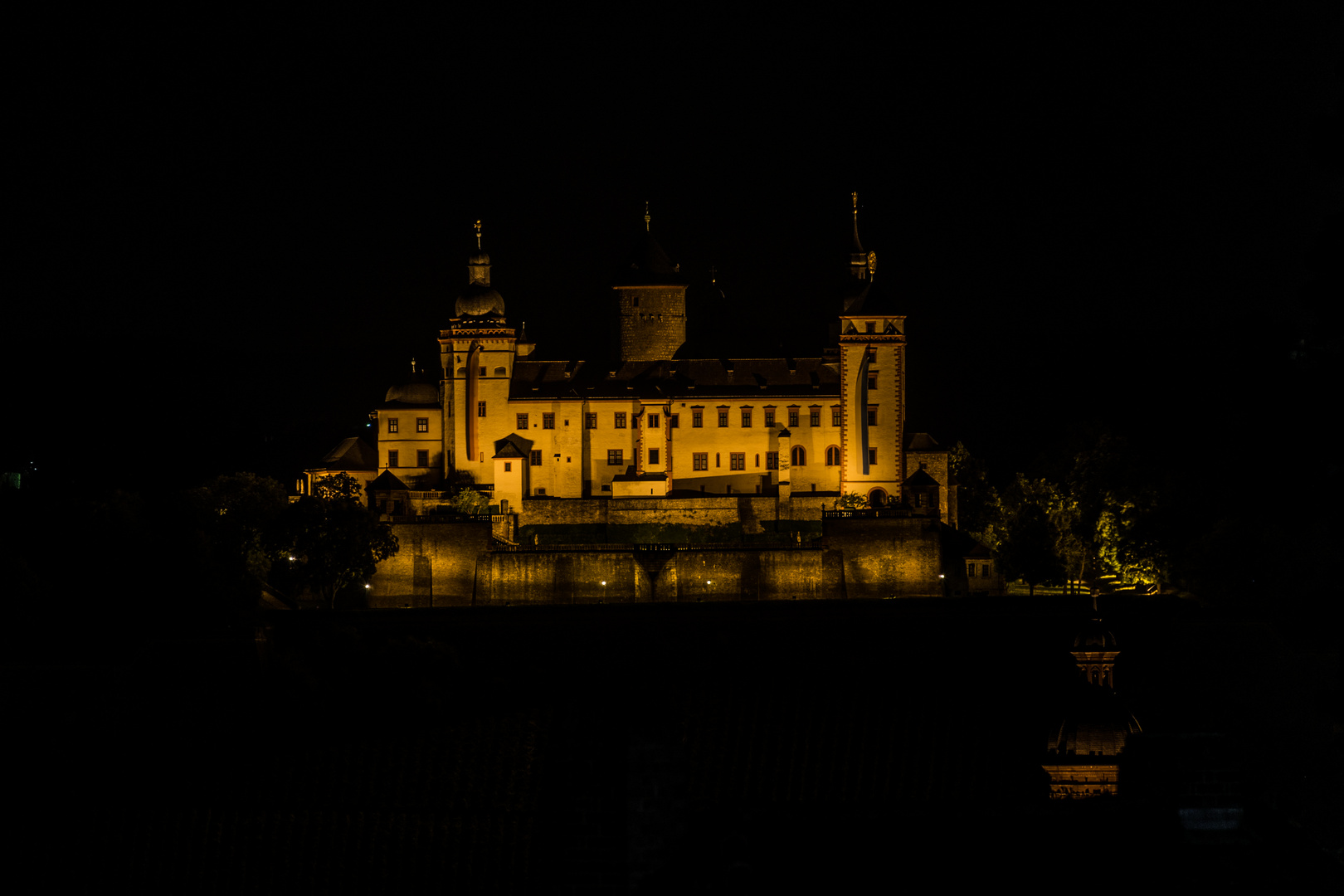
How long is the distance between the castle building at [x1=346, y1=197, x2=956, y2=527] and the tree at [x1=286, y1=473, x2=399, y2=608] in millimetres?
7332

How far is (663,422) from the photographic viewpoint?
188ft

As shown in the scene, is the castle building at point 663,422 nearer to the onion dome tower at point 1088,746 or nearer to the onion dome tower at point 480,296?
the onion dome tower at point 480,296

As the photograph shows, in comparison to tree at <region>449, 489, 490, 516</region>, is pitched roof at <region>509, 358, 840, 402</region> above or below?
above

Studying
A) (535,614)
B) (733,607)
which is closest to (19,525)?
(535,614)

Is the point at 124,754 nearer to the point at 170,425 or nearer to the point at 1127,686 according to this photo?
the point at 1127,686

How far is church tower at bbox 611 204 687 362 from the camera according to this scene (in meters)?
60.7

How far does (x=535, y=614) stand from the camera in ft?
147

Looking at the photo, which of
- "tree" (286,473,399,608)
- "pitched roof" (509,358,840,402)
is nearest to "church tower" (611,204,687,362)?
"pitched roof" (509,358,840,402)

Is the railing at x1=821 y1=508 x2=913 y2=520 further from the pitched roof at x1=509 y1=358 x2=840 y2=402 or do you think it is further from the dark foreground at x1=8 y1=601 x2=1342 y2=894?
the pitched roof at x1=509 y1=358 x2=840 y2=402

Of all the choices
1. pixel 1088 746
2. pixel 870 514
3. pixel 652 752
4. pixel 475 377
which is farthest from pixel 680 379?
pixel 652 752

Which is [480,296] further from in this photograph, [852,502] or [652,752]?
[652,752]

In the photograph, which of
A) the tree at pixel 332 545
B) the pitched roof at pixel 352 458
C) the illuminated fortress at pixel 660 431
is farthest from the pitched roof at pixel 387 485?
the tree at pixel 332 545

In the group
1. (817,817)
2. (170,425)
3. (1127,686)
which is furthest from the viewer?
(170,425)

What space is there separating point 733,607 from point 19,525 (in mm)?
17961
